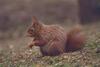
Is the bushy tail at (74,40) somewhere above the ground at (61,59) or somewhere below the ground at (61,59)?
above

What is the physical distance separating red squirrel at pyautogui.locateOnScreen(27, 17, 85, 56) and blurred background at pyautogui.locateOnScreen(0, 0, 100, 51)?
8119 millimetres

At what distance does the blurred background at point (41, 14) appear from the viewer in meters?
18.1

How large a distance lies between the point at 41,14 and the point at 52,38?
11948mm

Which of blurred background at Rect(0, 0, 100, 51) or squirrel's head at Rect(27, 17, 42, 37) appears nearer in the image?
squirrel's head at Rect(27, 17, 42, 37)

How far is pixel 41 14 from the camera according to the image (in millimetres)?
21422

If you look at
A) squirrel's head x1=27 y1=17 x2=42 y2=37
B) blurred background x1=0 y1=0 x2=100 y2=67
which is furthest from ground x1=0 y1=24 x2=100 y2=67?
squirrel's head x1=27 y1=17 x2=42 y2=37

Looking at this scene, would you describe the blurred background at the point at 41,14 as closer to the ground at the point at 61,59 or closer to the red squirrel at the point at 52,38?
the ground at the point at 61,59

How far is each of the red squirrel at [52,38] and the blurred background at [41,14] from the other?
8119mm

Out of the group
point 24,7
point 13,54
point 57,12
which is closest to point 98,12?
point 57,12

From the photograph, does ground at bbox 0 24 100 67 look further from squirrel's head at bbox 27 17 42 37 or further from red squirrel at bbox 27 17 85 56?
squirrel's head at bbox 27 17 42 37

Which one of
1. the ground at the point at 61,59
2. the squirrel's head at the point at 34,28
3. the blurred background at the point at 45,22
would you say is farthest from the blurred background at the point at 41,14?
the squirrel's head at the point at 34,28

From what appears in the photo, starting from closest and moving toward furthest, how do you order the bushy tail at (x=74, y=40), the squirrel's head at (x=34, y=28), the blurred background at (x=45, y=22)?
the squirrel's head at (x=34, y=28) → the blurred background at (x=45, y=22) → the bushy tail at (x=74, y=40)

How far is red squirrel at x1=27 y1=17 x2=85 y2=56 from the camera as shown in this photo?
9422 millimetres

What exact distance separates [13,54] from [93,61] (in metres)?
2.62
